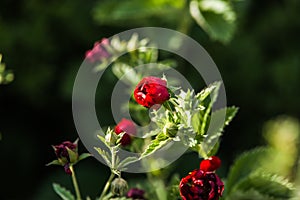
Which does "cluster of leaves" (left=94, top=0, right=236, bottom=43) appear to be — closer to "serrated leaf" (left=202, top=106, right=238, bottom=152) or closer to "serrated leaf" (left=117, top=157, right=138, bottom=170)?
"serrated leaf" (left=202, top=106, right=238, bottom=152)

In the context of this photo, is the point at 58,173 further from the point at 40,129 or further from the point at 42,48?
the point at 42,48

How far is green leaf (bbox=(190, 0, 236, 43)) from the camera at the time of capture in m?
1.69

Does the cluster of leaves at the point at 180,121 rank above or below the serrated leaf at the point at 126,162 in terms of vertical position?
above

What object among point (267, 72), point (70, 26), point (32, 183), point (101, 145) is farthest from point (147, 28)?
point (101, 145)

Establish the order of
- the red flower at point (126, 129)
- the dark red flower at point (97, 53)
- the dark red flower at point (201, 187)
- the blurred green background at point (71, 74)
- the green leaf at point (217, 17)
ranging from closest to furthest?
1. the dark red flower at point (201, 187)
2. the red flower at point (126, 129)
3. the dark red flower at point (97, 53)
4. the green leaf at point (217, 17)
5. the blurred green background at point (71, 74)

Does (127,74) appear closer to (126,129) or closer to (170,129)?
(126,129)

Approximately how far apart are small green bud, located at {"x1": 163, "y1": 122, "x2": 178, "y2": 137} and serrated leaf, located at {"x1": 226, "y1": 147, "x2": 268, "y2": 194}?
374 mm

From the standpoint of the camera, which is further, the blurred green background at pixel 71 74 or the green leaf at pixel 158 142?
the blurred green background at pixel 71 74

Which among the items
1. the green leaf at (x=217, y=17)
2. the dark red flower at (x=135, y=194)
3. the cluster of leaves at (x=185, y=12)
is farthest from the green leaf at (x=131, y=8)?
the dark red flower at (x=135, y=194)

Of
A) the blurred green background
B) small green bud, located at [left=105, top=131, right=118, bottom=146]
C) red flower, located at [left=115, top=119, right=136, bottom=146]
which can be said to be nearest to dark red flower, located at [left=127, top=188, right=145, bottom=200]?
red flower, located at [left=115, top=119, right=136, bottom=146]

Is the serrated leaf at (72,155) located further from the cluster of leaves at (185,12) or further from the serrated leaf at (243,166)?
the cluster of leaves at (185,12)

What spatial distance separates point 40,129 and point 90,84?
435mm

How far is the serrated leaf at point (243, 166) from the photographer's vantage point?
1327 millimetres

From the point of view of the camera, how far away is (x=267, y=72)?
2.33 m
